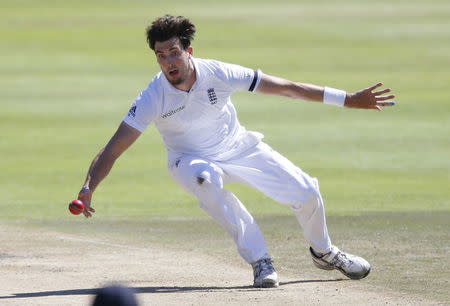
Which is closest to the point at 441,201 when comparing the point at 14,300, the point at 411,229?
the point at 411,229

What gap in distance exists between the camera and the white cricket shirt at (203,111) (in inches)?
287

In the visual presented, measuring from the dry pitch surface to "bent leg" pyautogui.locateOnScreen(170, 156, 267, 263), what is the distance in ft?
0.90

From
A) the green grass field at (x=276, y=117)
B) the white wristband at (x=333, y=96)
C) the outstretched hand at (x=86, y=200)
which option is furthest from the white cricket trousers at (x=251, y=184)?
the outstretched hand at (x=86, y=200)

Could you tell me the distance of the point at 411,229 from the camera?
9.57 metres

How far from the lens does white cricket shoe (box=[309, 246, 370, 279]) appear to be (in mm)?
7395

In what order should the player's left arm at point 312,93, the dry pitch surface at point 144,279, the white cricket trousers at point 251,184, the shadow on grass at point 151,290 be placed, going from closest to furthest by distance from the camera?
the dry pitch surface at point 144,279
the shadow on grass at point 151,290
the white cricket trousers at point 251,184
the player's left arm at point 312,93

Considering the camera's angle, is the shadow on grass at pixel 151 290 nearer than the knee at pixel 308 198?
Yes

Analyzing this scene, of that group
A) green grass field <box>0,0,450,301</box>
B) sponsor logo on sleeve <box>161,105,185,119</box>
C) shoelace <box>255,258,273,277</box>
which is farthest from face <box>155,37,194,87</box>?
green grass field <box>0,0,450,301</box>

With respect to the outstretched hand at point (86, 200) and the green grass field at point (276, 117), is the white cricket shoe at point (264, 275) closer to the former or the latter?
the green grass field at point (276, 117)

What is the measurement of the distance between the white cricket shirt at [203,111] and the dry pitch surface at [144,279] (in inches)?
34.9

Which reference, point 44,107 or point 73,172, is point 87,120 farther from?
point 73,172

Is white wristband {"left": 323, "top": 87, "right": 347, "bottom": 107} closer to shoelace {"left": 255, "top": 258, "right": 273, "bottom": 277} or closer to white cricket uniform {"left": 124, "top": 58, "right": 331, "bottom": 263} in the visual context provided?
white cricket uniform {"left": 124, "top": 58, "right": 331, "bottom": 263}

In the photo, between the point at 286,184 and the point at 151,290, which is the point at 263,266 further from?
the point at 151,290

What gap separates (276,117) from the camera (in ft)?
56.0
